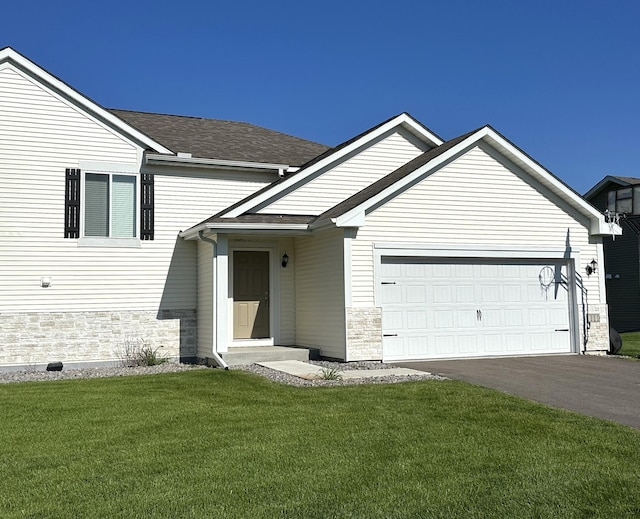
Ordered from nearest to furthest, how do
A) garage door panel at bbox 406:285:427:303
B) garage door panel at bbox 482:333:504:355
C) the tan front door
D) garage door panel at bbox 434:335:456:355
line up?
garage door panel at bbox 406:285:427:303
garage door panel at bbox 434:335:456:355
garage door panel at bbox 482:333:504:355
the tan front door

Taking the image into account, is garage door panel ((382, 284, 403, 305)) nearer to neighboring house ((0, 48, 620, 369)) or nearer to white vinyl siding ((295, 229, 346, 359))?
neighboring house ((0, 48, 620, 369))

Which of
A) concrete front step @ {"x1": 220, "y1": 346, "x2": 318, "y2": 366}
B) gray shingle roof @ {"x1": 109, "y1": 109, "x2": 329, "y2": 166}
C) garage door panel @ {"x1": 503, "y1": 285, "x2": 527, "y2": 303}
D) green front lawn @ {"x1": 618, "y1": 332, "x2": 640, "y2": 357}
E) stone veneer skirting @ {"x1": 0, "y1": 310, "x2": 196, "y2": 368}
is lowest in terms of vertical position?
green front lawn @ {"x1": 618, "y1": 332, "x2": 640, "y2": 357}

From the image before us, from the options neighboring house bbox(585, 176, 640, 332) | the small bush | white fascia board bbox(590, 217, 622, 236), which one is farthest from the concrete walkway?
neighboring house bbox(585, 176, 640, 332)

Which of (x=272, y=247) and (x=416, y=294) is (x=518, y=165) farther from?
(x=272, y=247)

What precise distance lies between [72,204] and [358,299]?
6.70 meters

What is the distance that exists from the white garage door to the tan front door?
3161 millimetres

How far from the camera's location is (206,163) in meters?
15.4

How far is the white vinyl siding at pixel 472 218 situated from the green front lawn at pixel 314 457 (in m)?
4.87

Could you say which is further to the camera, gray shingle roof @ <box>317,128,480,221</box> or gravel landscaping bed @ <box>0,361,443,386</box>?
gray shingle roof @ <box>317,128,480,221</box>

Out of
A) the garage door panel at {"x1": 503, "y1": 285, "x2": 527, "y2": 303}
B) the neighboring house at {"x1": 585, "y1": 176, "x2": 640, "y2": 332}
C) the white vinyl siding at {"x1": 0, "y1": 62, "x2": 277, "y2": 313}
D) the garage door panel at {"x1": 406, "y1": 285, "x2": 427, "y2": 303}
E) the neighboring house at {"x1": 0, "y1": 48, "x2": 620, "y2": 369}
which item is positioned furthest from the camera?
the neighboring house at {"x1": 585, "y1": 176, "x2": 640, "y2": 332}

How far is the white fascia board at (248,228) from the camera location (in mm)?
13344

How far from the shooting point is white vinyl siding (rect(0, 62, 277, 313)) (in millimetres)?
13945

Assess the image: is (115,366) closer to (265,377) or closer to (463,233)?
(265,377)

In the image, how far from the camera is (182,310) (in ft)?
49.9
